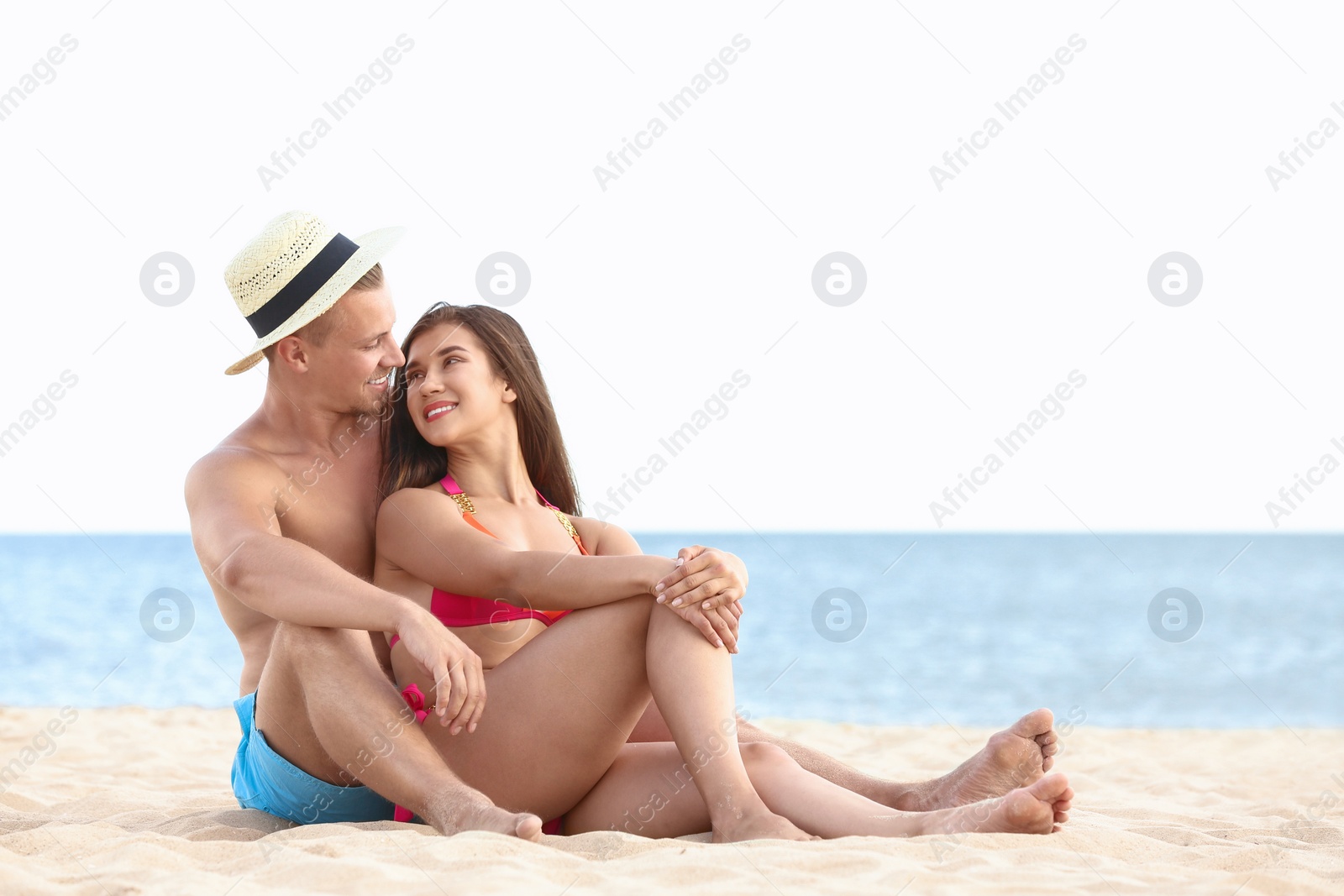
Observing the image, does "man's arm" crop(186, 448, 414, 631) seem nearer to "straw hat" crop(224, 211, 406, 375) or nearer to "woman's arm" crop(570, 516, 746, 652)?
"straw hat" crop(224, 211, 406, 375)

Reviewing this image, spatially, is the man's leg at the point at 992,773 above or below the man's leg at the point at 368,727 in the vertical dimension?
above

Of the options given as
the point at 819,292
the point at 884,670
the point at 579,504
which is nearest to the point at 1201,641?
the point at 884,670

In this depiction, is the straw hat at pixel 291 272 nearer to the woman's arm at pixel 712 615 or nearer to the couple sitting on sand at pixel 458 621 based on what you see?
the couple sitting on sand at pixel 458 621

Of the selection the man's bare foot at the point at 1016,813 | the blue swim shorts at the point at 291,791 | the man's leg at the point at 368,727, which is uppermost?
the man's bare foot at the point at 1016,813

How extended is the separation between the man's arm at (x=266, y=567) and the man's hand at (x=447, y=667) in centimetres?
6

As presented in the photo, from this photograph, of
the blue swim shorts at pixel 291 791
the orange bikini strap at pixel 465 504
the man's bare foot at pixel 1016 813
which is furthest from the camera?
the orange bikini strap at pixel 465 504

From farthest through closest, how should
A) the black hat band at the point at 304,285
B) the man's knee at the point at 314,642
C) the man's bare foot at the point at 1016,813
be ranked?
the black hat band at the point at 304,285 → the man's knee at the point at 314,642 → the man's bare foot at the point at 1016,813

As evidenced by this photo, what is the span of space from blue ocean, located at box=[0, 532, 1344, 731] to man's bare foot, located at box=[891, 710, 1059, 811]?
8.32 m

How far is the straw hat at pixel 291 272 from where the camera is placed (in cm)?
337

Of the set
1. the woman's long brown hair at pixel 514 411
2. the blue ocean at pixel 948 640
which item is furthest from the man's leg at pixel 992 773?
the blue ocean at pixel 948 640

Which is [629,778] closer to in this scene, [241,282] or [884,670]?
[241,282]

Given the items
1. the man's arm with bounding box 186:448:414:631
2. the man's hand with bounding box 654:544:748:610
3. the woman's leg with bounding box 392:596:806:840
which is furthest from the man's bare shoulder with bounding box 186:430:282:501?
the man's hand with bounding box 654:544:748:610

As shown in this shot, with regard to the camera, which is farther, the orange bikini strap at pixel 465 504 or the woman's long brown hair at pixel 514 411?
the woman's long brown hair at pixel 514 411

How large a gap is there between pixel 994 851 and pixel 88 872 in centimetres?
199
